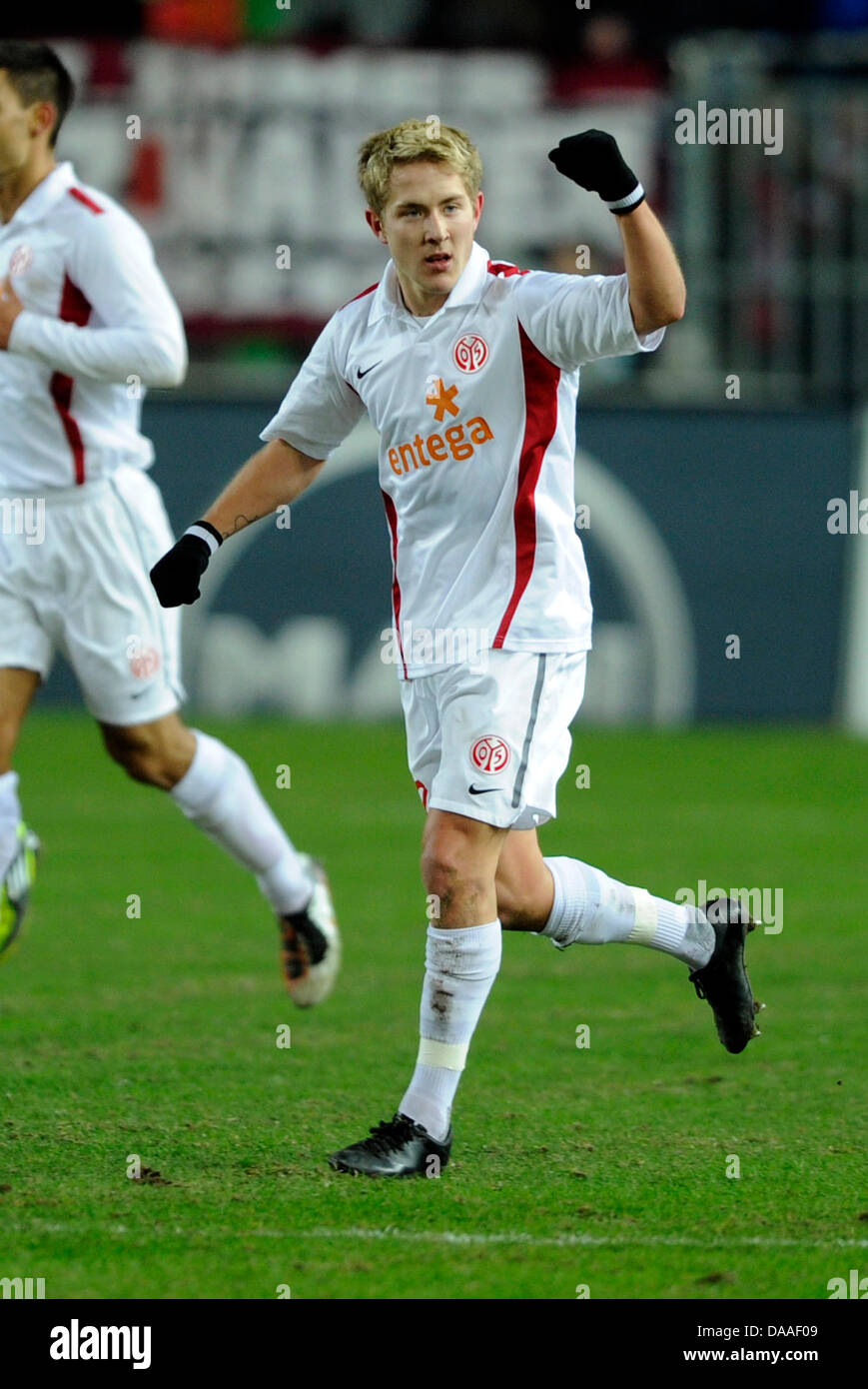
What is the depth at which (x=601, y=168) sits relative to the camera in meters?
4.24

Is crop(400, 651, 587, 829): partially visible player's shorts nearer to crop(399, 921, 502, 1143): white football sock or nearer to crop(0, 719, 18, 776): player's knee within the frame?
crop(399, 921, 502, 1143): white football sock

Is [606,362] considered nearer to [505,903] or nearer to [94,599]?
[94,599]

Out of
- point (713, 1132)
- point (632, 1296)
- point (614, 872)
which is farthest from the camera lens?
point (614, 872)

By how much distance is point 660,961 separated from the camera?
7.65 m

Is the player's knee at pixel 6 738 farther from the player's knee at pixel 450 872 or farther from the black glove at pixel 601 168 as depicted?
the black glove at pixel 601 168

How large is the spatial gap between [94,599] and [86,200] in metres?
1.15

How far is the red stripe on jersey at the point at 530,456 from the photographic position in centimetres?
477

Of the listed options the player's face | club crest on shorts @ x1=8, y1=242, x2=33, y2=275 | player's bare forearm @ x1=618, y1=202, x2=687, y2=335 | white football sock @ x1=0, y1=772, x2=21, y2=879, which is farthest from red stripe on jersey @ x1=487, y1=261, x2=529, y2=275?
white football sock @ x1=0, y1=772, x2=21, y2=879

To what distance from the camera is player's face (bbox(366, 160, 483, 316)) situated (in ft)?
15.3

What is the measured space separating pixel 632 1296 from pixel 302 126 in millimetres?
11607

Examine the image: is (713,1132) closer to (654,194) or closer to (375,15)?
(654,194)

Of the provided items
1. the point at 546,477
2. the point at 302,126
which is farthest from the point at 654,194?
the point at 546,477

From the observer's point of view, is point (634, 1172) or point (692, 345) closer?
point (634, 1172)
